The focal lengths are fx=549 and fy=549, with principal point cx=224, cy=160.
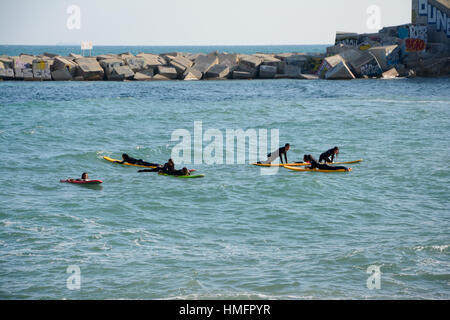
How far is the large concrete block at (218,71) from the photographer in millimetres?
75062

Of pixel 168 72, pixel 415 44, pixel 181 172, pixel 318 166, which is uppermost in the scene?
pixel 415 44

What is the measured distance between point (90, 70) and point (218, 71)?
670 inches

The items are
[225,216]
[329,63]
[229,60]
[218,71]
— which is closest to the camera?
[225,216]

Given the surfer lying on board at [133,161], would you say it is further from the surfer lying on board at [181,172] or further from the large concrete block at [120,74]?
the large concrete block at [120,74]

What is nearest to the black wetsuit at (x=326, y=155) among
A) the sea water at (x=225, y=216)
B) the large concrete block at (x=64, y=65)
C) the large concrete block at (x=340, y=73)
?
the sea water at (x=225, y=216)

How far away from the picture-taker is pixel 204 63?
77.1m

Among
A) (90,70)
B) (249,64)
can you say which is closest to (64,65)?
(90,70)

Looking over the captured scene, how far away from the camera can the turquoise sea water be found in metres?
14.6

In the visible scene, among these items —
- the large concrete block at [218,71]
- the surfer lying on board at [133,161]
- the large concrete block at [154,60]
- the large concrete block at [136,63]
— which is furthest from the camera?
the large concrete block at [154,60]

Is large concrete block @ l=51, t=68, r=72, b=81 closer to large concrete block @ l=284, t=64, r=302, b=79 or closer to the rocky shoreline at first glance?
the rocky shoreline

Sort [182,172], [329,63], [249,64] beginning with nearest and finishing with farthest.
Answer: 1. [182,172]
2. [329,63]
3. [249,64]

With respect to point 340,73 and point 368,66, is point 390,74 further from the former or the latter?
point 340,73

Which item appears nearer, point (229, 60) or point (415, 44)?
point (415, 44)
